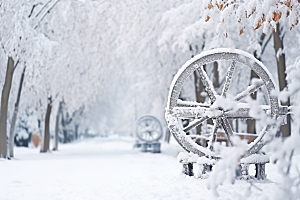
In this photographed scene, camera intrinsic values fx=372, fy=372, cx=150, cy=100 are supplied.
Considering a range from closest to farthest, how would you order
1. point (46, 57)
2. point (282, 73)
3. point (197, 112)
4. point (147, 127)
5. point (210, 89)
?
point (197, 112) < point (210, 89) < point (282, 73) < point (46, 57) < point (147, 127)

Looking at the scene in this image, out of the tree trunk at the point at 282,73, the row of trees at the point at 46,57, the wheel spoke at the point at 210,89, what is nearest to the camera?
the wheel spoke at the point at 210,89

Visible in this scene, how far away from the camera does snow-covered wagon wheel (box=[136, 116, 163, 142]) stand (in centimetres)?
2056

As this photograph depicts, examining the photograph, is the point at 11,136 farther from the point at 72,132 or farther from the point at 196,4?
the point at 72,132

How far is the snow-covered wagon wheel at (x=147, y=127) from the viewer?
810 inches

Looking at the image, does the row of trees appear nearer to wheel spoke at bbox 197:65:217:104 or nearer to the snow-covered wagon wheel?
the snow-covered wagon wheel

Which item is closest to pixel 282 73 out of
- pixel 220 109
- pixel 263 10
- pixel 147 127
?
pixel 220 109

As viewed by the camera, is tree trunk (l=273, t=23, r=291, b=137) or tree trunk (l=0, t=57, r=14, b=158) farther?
tree trunk (l=0, t=57, r=14, b=158)

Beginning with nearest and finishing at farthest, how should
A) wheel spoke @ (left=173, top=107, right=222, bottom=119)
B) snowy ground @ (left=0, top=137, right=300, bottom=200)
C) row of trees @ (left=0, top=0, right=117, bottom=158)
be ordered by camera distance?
snowy ground @ (left=0, top=137, right=300, bottom=200) → wheel spoke @ (left=173, top=107, right=222, bottom=119) → row of trees @ (left=0, top=0, right=117, bottom=158)

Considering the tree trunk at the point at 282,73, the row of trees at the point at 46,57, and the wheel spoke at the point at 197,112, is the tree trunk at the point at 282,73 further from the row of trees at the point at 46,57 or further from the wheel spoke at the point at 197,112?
the row of trees at the point at 46,57

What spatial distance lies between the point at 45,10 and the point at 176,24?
491 cm

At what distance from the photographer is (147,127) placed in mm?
20828

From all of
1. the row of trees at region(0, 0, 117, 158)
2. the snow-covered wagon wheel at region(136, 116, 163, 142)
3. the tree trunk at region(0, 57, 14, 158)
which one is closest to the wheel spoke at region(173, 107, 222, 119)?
the row of trees at region(0, 0, 117, 158)

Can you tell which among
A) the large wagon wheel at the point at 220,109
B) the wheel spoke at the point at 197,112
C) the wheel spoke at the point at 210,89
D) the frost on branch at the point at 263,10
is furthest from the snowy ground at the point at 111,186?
the frost on branch at the point at 263,10

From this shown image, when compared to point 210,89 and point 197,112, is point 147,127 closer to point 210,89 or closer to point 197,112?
point 210,89
